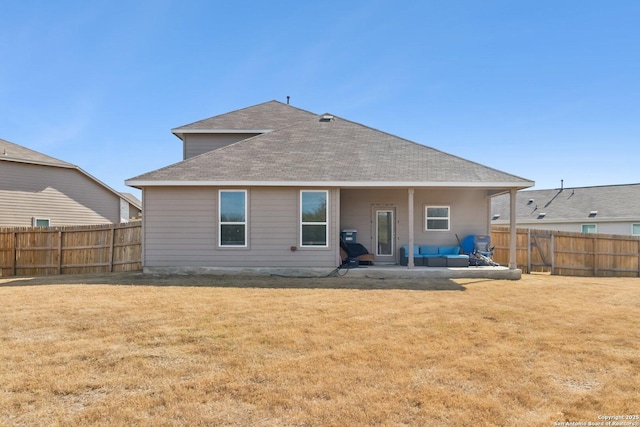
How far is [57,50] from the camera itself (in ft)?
48.0

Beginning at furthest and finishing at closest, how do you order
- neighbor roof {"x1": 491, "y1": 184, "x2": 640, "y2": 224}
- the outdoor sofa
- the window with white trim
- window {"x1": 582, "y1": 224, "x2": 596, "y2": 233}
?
window {"x1": 582, "y1": 224, "x2": 596, "y2": 233}, neighbor roof {"x1": 491, "y1": 184, "x2": 640, "y2": 224}, the window with white trim, the outdoor sofa

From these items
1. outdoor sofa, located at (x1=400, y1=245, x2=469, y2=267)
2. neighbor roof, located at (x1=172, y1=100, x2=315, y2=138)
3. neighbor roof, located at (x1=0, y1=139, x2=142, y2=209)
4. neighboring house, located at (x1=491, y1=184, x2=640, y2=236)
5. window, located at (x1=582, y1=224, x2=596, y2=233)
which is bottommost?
outdoor sofa, located at (x1=400, y1=245, x2=469, y2=267)

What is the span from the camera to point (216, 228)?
11.2 m

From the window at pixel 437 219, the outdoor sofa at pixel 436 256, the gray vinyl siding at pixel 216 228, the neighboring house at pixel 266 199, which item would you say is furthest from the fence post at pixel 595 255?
the gray vinyl siding at pixel 216 228

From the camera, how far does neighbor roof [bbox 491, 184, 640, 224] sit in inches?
901

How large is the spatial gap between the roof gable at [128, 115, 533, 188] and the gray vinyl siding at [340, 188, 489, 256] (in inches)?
50.0

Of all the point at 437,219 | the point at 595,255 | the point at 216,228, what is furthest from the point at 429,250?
the point at 216,228

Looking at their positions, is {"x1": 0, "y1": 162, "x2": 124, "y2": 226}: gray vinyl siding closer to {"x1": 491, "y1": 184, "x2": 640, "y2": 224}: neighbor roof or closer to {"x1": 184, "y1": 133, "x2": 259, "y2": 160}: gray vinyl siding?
{"x1": 184, "y1": 133, "x2": 259, "y2": 160}: gray vinyl siding

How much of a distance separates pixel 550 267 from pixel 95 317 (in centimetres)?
1413

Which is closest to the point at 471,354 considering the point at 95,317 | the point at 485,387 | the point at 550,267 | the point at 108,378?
the point at 485,387

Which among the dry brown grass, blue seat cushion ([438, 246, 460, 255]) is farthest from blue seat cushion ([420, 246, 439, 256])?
the dry brown grass

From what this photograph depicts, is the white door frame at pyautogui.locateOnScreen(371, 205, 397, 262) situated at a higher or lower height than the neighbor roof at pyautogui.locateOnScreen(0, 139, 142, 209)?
lower

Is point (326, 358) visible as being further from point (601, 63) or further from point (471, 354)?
point (601, 63)

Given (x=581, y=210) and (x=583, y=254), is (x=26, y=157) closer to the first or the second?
(x=583, y=254)
